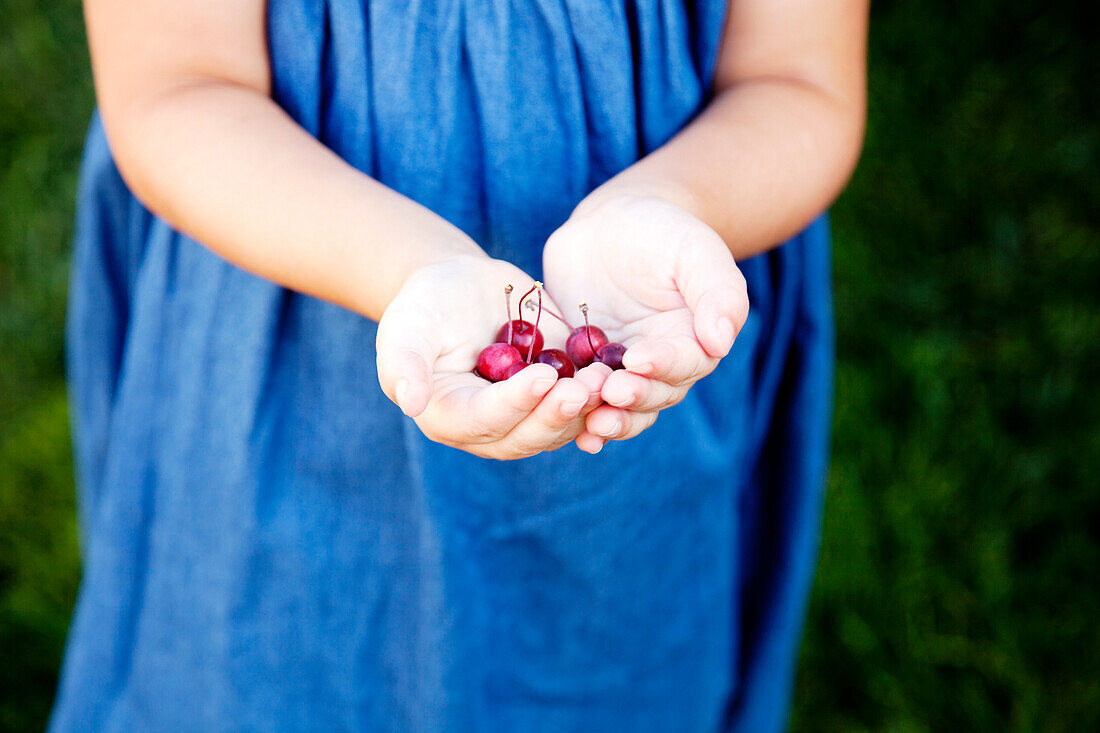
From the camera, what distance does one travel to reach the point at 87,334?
135 cm

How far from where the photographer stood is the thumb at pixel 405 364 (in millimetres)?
717

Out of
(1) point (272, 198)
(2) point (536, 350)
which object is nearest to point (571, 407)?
(2) point (536, 350)

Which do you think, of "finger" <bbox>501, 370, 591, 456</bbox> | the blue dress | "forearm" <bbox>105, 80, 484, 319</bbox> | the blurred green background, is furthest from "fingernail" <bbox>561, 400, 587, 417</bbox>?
the blurred green background

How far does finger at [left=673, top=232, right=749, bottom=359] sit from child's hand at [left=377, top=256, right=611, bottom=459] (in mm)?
95

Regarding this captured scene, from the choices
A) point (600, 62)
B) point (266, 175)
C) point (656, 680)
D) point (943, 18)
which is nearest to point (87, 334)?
point (266, 175)

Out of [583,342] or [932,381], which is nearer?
[583,342]

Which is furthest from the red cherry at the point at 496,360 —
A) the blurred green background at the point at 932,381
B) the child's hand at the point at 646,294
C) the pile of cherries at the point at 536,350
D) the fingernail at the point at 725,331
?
the blurred green background at the point at 932,381

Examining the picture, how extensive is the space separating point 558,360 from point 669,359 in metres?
0.20

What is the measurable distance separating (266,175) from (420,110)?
0.60 feet

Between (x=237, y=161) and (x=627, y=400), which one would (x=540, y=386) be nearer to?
(x=627, y=400)

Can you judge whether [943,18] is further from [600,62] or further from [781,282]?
[600,62]

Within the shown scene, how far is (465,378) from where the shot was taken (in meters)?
0.85

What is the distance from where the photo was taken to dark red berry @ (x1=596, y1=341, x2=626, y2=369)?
894 millimetres

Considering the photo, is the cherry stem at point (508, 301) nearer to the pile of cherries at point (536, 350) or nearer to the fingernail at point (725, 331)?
the pile of cherries at point (536, 350)
